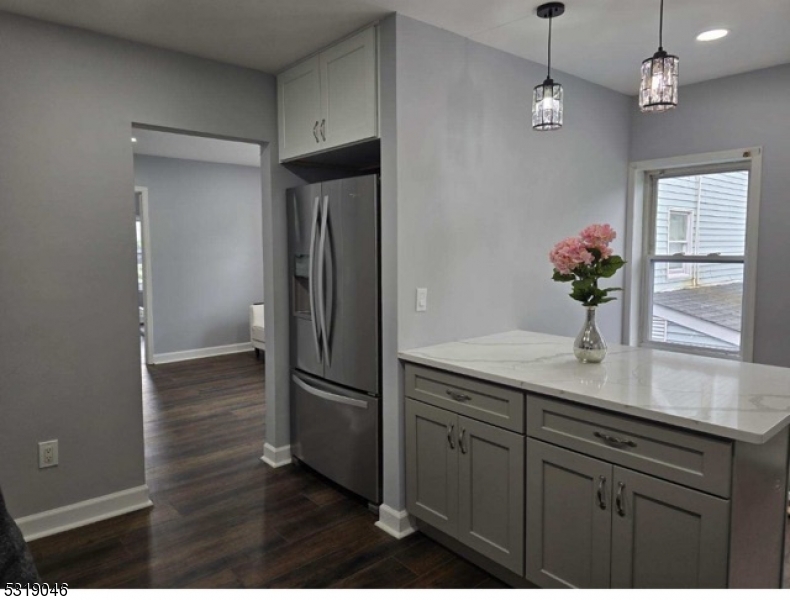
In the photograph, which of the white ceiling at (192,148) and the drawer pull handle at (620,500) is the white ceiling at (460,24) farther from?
the white ceiling at (192,148)

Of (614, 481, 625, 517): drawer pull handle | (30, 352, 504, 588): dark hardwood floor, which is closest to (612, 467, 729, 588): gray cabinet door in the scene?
(614, 481, 625, 517): drawer pull handle

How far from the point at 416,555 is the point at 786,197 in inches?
120

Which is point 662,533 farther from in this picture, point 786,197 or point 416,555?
point 786,197

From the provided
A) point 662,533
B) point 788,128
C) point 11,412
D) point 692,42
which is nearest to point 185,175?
point 11,412

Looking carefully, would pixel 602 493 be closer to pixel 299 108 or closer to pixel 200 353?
pixel 299 108

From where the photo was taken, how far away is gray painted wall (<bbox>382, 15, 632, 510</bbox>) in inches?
102

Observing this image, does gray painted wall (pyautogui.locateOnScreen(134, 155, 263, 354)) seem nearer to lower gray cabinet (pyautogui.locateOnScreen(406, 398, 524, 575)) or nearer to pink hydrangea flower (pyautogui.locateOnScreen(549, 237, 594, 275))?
lower gray cabinet (pyautogui.locateOnScreen(406, 398, 524, 575))

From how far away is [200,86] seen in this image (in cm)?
302

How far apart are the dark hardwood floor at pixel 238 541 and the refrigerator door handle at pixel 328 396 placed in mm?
553

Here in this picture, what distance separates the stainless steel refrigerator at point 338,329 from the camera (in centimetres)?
276

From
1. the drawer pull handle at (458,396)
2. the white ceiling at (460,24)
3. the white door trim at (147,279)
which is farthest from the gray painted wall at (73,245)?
the white door trim at (147,279)

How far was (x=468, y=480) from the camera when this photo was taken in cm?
231

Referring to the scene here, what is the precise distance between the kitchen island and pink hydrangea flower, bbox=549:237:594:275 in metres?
0.43

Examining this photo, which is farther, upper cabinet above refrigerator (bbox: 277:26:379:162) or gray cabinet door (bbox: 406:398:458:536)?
upper cabinet above refrigerator (bbox: 277:26:379:162)
